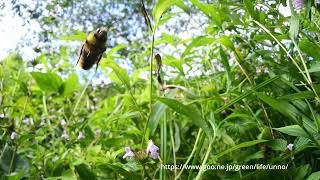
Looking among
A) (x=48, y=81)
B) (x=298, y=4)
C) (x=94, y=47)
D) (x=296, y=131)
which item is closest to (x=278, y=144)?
(x=296, y=131)

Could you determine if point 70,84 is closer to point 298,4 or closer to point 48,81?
point 48,81

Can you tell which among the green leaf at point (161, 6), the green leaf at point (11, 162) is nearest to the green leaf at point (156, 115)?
the green leaf at point (161, 6)

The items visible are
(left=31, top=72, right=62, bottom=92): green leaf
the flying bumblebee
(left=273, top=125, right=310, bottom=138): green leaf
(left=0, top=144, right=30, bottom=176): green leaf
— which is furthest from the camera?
(left=31, top=72, right=62, bottom=92): green leaf

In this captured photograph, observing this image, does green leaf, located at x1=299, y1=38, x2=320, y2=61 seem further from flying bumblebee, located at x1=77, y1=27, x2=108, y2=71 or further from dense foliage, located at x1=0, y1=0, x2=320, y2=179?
flying bumblebee, located at x1=77, y1=27, x2=108, y2=71

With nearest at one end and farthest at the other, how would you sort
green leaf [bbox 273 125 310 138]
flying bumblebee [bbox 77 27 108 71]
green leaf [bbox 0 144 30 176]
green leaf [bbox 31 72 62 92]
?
green leaf [bbox 273 125 310 138], flying bumblebee [bbox 77 27 108 71], green leaf [bbox 0 144 30 176], green leaf [bbox 31 72 62 92]

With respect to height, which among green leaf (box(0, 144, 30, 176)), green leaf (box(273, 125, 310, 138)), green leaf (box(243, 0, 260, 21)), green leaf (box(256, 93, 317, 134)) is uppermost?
green leaf (box(243, 0, 260, 21))

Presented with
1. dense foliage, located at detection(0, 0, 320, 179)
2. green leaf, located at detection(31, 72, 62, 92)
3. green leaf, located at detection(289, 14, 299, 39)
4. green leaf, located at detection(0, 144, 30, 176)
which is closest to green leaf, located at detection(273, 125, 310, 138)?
dense foliage, located at detection(0, 0, 320, 179)
